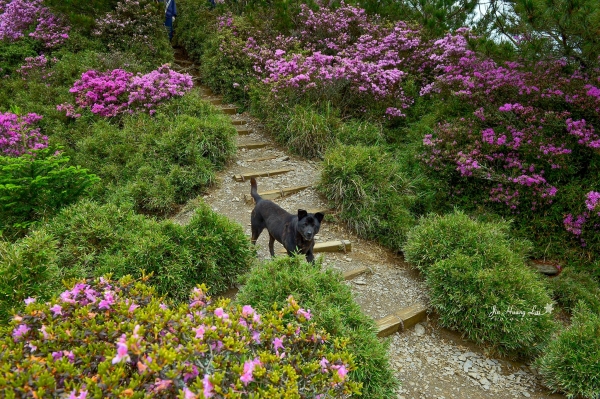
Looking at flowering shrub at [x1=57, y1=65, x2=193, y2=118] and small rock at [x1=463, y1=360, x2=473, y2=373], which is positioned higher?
flowering shrub at [x1=57, y1=65, x2=193, y2=118]

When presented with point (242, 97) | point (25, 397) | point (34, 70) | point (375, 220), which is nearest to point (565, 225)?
point (375, 220)

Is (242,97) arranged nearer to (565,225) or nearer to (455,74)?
(455,74)

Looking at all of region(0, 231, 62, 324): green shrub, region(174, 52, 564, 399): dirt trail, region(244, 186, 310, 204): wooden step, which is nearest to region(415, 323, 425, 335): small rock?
region(174, 52, 564, 399): dirt trail

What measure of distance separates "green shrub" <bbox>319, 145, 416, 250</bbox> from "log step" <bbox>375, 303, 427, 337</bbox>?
1.27 m

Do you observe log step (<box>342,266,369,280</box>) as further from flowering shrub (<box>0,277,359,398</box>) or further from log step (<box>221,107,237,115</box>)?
log step (<box>221,107,237,115</box>)

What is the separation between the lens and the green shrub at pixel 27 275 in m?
2.97

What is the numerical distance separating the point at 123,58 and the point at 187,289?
752cm

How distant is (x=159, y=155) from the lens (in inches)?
262

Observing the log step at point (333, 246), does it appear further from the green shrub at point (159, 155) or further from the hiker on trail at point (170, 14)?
the hiker on trail at point (170, 14)

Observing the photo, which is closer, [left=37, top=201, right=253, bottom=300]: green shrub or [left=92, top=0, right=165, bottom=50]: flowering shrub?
[left=37, top=201, right=253, bottom=300]: green shrub

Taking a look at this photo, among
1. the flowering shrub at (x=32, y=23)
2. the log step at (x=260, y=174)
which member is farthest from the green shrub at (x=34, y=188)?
the flowering shrub at (x=32, y=23)

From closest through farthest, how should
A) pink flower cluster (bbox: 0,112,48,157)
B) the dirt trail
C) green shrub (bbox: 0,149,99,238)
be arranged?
the dirt trail → green shrub (bbox: 0,149,99,238) → pink flower cluster (bbox: 0,112,48,157)

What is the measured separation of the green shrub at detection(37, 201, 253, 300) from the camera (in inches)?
152

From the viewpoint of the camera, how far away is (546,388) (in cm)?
377
